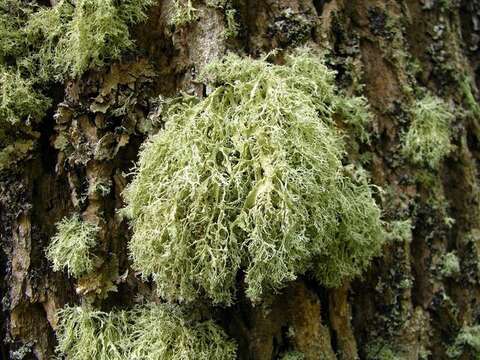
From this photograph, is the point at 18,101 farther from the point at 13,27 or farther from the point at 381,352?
the point at 381,352

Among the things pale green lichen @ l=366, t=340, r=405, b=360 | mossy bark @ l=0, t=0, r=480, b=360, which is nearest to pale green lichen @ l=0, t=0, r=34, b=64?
mossy bark @ l=0, t=0, r=480, b=360

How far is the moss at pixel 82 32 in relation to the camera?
1.76m

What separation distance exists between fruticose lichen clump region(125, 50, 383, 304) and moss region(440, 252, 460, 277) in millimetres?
496

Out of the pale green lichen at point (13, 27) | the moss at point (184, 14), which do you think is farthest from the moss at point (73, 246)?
the moss at point (184, 14)

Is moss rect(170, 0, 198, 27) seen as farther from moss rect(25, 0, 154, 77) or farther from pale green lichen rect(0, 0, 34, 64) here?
pale green lichen rect(0, 0, 34, 64)

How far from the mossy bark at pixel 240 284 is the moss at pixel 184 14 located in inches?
0.9

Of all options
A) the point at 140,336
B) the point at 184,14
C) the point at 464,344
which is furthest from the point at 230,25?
the point at 464,344

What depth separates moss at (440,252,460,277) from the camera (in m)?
2.07

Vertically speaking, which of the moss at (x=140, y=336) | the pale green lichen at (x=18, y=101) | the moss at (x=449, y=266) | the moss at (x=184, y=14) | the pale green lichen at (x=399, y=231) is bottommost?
the moss at (x=140, y=336)

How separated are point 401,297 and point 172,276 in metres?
0.90

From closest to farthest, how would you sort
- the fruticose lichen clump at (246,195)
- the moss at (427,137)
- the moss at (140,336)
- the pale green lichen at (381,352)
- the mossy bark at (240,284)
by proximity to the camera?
the fruticose lichen clump at (246,195)
the moss at (140,336)
the mossy bark at (240,284)
the pale green lichen at (381,352)
the moss at (427,137)

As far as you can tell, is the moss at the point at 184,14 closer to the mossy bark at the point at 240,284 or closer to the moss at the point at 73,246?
the mossy bark at the point at 240,284

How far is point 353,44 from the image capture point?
1990mm

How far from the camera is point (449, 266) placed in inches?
81.5
